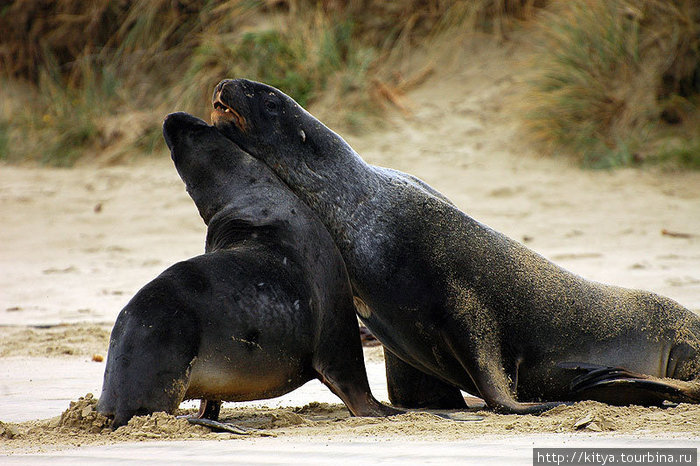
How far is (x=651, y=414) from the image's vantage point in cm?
354

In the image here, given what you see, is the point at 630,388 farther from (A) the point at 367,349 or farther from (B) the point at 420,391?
(A) the point at 367,349

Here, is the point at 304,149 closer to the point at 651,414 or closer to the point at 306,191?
the point at 306,191

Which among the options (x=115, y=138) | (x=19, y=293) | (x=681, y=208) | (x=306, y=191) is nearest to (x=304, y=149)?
(x=306, y=191)

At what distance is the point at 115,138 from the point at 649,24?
5707 mm

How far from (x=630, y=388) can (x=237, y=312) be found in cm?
150

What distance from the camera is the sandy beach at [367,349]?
307cm

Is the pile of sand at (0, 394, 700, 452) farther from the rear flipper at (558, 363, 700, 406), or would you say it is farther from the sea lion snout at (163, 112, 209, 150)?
the sea lion snout at (163, 112, 209, 150)

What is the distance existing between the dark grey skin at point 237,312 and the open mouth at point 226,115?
11 cm

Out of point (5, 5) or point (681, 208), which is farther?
point (5, 5)

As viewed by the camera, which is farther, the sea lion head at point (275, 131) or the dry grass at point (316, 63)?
the dry grass at point (316, 63)

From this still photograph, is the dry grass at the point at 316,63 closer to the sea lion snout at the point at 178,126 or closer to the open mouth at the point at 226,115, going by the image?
the open mouth at the point at 226,115

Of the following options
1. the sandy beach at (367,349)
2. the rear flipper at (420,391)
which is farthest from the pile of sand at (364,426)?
the rear flipper at (420,391)

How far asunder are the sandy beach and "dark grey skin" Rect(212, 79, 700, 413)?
271 mm

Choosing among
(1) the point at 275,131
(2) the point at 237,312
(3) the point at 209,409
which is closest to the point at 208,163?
(1) the point at 275,131
